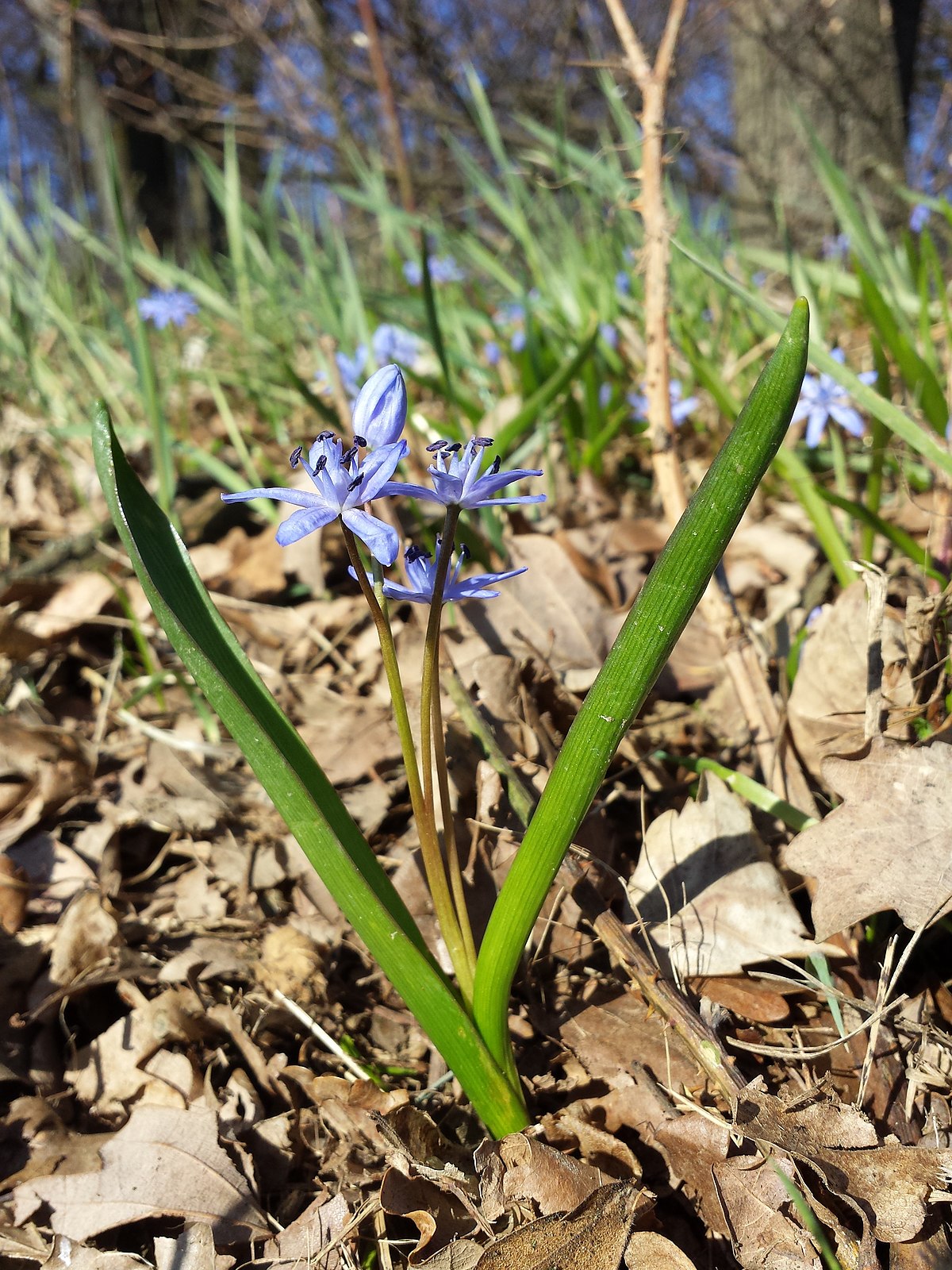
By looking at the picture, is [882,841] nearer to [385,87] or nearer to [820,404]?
[820,404]

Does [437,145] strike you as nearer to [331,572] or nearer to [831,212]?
[831,212]

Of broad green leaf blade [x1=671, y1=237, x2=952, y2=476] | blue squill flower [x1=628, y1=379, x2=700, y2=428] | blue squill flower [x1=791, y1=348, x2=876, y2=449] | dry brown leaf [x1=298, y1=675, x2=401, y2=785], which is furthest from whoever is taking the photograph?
blue squill flower [x1=628, y1=379, x2=700, y2=428]

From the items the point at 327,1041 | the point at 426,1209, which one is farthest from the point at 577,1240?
the point at 327,1041

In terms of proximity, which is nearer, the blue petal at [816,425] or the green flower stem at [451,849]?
the green flower stem at [451,849]

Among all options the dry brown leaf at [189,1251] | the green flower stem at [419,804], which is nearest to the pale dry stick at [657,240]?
the green flower stem at [419,804]

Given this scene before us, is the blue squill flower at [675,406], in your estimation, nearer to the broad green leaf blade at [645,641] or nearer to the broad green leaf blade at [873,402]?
the broad green leaf blade at [873,402]

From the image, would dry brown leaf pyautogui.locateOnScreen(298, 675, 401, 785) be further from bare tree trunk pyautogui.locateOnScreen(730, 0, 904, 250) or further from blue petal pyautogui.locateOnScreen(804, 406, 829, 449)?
bare tree trunk pyautogui.locateOnScreen(730, 0, 904, 250)

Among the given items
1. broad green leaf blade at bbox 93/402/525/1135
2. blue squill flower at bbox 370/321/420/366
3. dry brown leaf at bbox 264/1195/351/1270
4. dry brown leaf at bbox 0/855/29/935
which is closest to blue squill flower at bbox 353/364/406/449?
broad green leaf blade at bbox 93/402/525/1135
